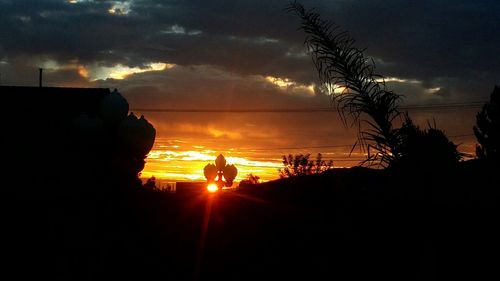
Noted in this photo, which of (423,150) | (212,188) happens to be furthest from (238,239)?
(212,188)

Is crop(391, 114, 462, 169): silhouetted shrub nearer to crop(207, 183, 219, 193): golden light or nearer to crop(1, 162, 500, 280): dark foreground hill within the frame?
crop(1, 162, 500, 280): dark foreground hill

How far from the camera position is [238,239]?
36.0 feet

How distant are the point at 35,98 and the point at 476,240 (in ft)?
86.5

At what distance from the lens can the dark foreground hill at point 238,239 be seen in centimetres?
546

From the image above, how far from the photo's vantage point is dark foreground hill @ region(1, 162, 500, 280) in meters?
5.46

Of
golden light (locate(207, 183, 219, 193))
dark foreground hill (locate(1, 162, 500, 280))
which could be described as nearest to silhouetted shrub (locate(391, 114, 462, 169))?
dark foreground hill (locate(1, 162, 500, 280))

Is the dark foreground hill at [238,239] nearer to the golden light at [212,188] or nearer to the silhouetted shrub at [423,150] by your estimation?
the silhouetted shrub at [423,150]

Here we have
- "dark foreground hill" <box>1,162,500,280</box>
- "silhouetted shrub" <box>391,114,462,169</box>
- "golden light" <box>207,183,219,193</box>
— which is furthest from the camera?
"golden light" <box>207,183,219,193</box>

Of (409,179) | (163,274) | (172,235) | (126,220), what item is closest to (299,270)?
(163,274)

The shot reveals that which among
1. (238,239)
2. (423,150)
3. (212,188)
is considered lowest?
(238,239)

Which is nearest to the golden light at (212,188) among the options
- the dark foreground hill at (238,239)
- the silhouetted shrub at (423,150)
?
the dark foreground hill at (238,239)

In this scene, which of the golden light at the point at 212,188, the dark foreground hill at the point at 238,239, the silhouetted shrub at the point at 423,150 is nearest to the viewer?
the silhouetted shrub at the point at 423,150

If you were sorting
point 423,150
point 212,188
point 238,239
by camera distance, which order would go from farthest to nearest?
point 212,188 < point 238,239 < point 423,150

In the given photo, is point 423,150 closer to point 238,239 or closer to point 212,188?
point 238,239
